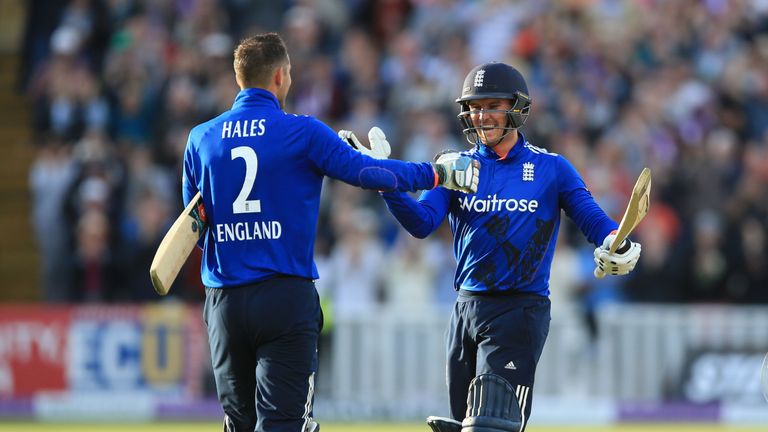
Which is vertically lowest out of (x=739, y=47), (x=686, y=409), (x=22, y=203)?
(x=686, y=409)

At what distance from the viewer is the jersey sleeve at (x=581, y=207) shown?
737 cm

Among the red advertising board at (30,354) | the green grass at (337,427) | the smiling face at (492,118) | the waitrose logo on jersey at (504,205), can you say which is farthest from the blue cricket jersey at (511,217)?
the red advertising board at (30,354)

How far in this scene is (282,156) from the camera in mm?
6766

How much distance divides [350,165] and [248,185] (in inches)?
20.3

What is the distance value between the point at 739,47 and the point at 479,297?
1104cm

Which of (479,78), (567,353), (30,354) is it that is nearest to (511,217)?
(479,78)

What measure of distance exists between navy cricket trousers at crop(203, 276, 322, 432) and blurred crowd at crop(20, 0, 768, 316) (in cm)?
753

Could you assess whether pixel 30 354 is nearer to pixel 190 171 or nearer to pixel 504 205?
pixel 190 171

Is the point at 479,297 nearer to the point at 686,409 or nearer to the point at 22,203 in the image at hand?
the point at 686,409

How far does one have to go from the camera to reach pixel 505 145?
25.2ft

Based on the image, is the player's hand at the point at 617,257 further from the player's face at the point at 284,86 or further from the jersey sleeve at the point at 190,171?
the jersey sleeve at the point at 190,171

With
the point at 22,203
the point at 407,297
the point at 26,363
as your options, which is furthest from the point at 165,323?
the point at 22,203

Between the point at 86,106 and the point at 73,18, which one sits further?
the point at 73,18

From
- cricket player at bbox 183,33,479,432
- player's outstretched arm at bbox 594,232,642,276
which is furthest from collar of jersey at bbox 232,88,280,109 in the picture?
player's outstretched arm at bbox 594,232,642,276
